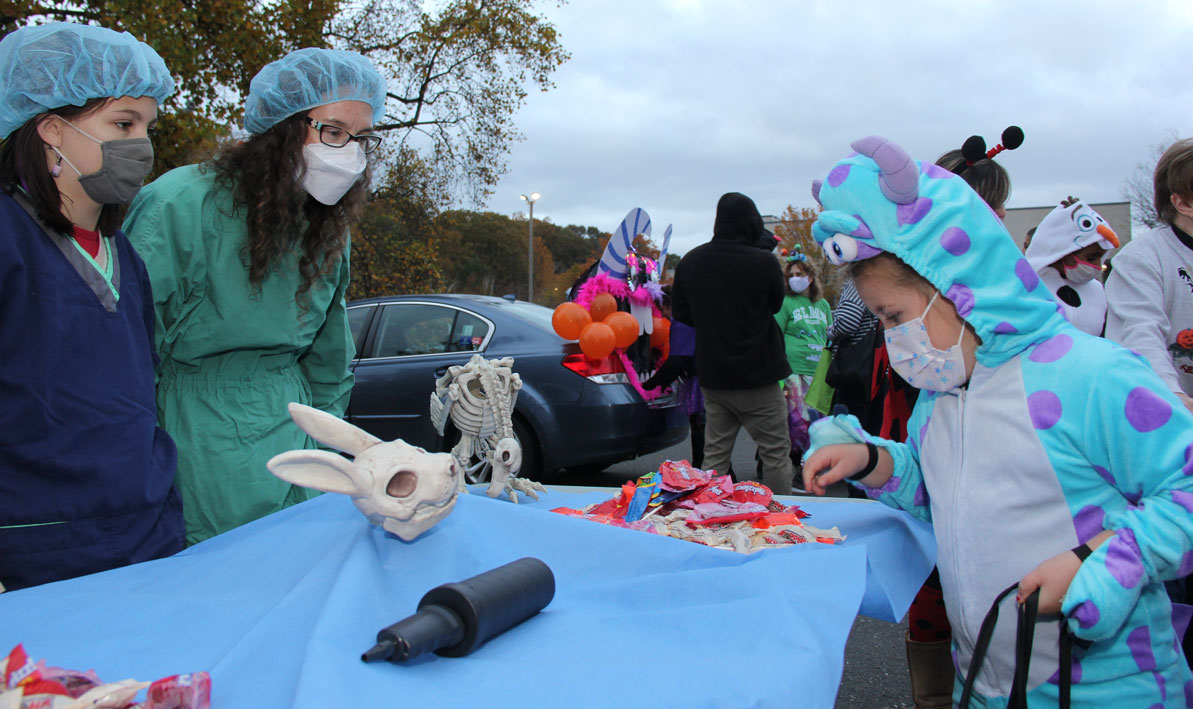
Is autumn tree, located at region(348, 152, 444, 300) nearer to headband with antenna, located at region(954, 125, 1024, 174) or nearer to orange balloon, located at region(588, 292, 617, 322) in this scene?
orange balloon, located at region(588, 292, 617, 322)

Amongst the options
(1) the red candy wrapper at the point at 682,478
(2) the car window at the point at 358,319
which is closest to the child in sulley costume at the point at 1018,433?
(1) the red candy wrapper at the point at 682,478

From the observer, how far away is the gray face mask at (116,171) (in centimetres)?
161

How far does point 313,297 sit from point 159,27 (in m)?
7.33

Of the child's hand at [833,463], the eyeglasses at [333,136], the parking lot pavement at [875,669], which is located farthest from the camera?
the parking lot pavement at [875,669]

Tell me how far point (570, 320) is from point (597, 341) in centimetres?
30

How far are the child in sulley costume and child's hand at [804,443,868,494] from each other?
18 centimetres

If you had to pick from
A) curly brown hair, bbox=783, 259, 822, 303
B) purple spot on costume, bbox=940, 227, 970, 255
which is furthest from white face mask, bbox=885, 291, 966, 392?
curly brown hair, bbox=783, 259, 822, 303

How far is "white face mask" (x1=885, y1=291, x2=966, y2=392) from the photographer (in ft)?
5.27

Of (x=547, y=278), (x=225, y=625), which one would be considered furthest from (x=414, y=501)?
(x=547, y=278)

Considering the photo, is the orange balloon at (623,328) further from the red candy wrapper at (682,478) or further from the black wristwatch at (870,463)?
the black wristwatch at (870,463)

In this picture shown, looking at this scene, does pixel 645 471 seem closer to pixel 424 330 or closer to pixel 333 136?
pixel 424 330

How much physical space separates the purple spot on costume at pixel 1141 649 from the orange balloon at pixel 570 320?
4124 mm

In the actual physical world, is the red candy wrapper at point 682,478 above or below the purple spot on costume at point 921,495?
below

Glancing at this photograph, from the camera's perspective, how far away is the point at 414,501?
1.48 meters
